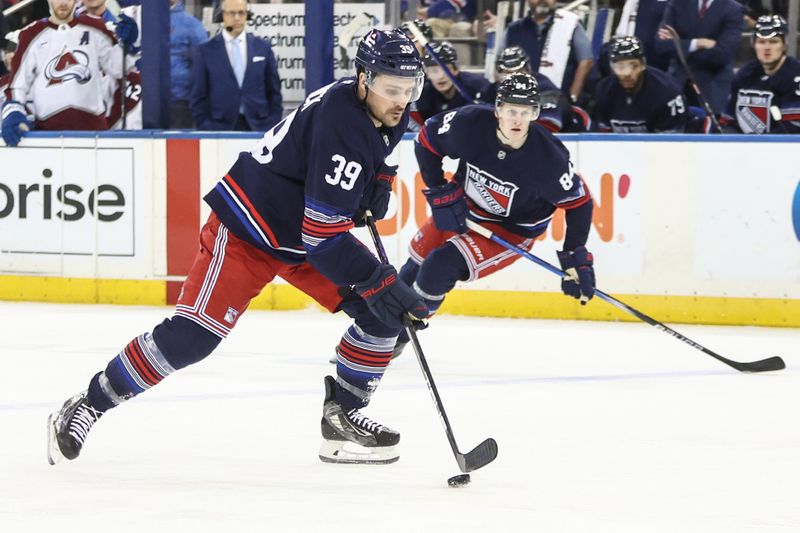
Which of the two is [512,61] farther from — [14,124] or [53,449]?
[53,449]

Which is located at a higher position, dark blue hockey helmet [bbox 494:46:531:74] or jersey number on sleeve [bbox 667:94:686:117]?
dark blue hockey helmet [bbox 494:46:531:74]

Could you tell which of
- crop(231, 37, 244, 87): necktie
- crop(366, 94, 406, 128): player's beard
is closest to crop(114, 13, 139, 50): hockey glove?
crop(231, 37, 244, 87): necktie

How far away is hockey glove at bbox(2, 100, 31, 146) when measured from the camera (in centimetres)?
750

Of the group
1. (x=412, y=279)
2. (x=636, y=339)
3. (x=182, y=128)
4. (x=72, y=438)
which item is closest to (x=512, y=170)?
(x=412, y=279)

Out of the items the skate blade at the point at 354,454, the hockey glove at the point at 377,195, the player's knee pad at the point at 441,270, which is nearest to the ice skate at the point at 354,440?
the skate blade at the point at 354,454

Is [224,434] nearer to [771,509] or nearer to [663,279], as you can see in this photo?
[771,509]

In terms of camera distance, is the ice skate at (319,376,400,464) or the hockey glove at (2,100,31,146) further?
the hockey glove at (2,100,31,146)

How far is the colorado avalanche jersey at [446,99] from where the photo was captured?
7180 mm

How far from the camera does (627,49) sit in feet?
22.3

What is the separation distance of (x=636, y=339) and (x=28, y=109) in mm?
3394

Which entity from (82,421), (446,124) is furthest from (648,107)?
(82,421)

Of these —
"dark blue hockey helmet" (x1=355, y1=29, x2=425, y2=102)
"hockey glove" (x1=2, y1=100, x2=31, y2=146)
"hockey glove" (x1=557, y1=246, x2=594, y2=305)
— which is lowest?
"hockey glove" (x1=2, y1=100, x2=31, y2=146)

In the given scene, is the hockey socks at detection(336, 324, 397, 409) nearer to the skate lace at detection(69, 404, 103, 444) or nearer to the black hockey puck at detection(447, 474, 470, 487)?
the black hockey puck at detection(447, 474, 470, 487)

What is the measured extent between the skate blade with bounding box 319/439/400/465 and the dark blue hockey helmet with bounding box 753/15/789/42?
3670 mm
